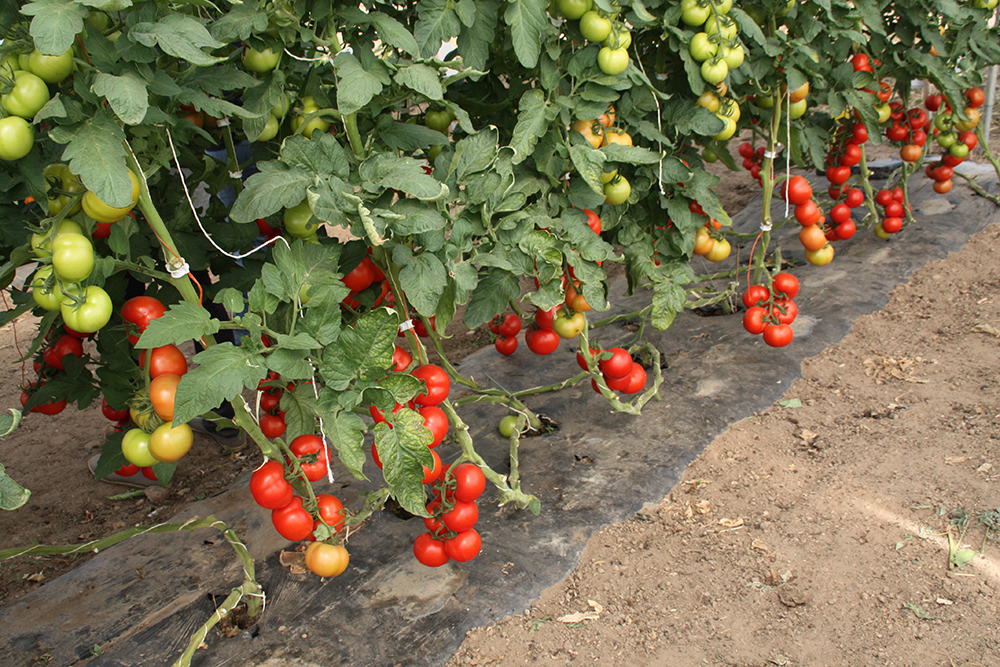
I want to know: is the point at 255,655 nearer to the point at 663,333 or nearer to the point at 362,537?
the point at 362,537

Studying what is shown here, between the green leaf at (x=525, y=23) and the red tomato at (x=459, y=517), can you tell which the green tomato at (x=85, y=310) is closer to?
the red tomato at (x=459, y=517)

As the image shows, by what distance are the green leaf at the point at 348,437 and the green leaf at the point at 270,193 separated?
37cm

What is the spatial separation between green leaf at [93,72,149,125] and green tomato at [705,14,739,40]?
1.37 meters

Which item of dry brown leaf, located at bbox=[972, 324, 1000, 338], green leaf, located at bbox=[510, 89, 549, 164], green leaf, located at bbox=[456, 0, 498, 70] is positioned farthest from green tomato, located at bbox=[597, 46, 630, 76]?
dry brown leaf, located at bbox=[972, 324, 1000, 338]

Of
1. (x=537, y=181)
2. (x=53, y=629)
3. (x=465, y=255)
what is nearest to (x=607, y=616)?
(x=465, y=255)

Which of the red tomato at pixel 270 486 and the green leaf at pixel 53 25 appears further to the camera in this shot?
the red tomato at pixel 270 486

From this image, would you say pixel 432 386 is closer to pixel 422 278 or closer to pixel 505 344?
pixel 422 278

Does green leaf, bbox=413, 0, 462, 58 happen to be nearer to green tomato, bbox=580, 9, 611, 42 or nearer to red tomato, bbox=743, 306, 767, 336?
green tomato, bbox=580, 9, 611, 42

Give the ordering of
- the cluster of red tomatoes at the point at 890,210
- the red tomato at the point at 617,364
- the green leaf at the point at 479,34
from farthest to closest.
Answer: the cluster of red tomatoes at the point at 890,210, the red tomato at the point at 617,364, the green leaf at the point at 479,34

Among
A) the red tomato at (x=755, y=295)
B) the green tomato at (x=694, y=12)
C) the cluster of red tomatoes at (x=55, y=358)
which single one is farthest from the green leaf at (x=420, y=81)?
the red tomato at (x=755, y=295)

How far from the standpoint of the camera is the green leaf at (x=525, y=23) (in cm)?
141

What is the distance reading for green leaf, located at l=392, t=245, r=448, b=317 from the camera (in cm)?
128

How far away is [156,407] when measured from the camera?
119 cm

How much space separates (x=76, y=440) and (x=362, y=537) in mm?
1672
